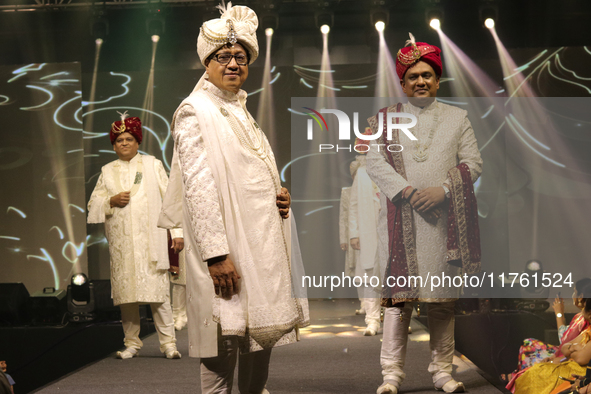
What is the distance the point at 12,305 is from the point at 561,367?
188 inches

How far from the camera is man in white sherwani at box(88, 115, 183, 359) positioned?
4.05 m

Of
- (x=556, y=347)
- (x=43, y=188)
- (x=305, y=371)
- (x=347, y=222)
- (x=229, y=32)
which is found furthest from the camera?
(x=43, y=188)

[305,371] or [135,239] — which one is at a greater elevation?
[135,239]

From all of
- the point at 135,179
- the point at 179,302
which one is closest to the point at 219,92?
the point at 135,179

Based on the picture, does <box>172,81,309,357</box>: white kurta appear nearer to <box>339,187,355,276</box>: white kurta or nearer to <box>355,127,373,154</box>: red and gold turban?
<box>355,127,373,154</box>: red and gold turban

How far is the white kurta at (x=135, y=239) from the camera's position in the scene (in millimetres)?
4039

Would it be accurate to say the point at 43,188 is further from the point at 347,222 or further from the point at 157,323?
the point at 347,222

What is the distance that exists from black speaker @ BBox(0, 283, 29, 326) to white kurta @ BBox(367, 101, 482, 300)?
Result: 409 centimetres

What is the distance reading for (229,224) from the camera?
199 cm

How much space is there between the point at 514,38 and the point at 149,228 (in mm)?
4270

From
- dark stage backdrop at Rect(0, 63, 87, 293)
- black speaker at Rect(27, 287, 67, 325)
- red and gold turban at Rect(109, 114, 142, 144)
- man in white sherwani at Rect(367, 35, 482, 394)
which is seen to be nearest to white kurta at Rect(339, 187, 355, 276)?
man in white sherwani at Rect(367, 35, 482, 394)

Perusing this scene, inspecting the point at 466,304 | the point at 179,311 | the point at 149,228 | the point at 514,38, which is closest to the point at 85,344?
the point at 179,311

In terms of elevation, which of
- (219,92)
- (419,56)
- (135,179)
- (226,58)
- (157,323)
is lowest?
(157,323)

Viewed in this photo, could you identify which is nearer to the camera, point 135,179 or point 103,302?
point 135,179
